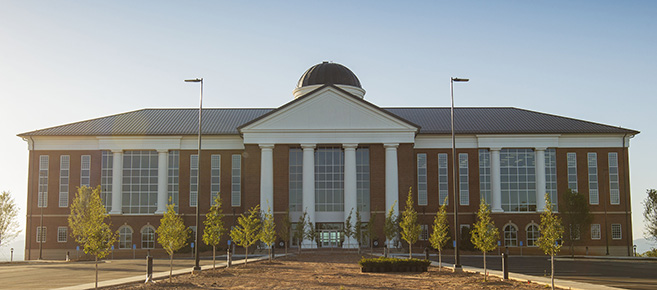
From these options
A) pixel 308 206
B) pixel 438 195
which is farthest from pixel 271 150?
pixel 438 195

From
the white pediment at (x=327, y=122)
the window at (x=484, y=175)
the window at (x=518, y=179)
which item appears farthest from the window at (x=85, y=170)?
the window at (x=518, y=179)

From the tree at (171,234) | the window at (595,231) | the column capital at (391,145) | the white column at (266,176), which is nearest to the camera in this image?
the tree at (171,234)

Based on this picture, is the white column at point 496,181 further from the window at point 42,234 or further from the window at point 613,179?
the window at point 42,234

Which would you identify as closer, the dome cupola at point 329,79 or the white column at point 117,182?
the white column at point 117,182

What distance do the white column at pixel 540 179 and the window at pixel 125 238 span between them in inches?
1666

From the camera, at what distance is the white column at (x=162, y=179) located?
68125 millimetres

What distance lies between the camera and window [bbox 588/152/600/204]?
69.0 m

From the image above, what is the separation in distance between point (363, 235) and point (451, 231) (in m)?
9.90

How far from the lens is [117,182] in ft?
223

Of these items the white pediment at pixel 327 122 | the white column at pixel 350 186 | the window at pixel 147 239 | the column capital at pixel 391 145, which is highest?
the white pediment at pixel 327 122

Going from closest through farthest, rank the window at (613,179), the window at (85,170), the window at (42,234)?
the window at (42,234), the window at (85,170), the window at (613,179)

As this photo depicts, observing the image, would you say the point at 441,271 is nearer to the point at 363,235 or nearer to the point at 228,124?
the point at 363,235

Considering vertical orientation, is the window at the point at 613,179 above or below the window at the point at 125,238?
above

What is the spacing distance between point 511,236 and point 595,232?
8.75m
